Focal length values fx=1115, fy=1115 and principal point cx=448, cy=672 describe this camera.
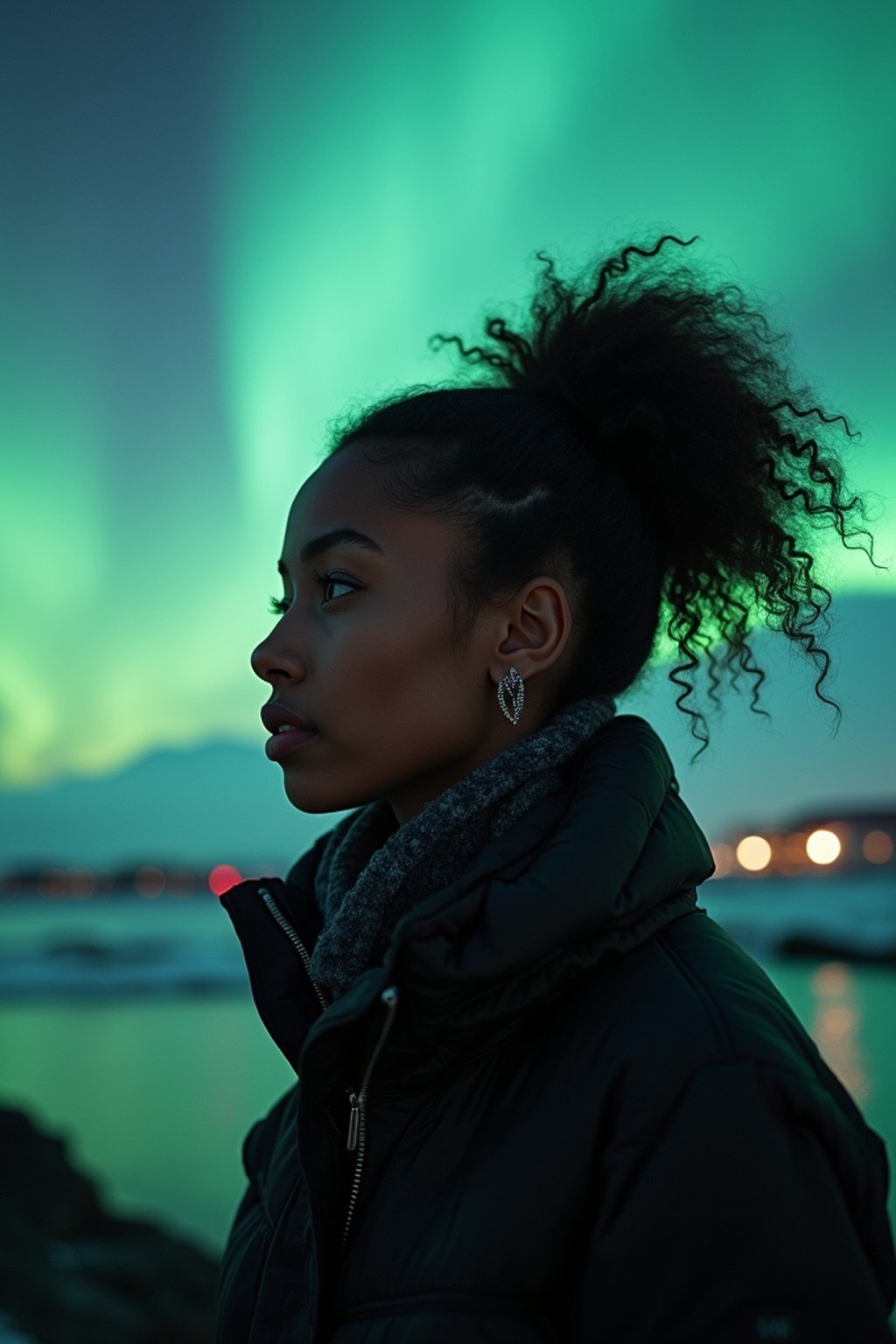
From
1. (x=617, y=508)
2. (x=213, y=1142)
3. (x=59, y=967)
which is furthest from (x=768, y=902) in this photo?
(x=617, y=508)

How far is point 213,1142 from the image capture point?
5.54 m

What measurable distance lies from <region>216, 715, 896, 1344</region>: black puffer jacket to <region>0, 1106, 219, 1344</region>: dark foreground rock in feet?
7.01

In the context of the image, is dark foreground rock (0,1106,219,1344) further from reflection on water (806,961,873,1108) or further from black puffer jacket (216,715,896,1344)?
reflection on water (806,961,873,1108)

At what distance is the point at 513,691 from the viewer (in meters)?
1.40

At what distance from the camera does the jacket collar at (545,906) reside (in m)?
1.03

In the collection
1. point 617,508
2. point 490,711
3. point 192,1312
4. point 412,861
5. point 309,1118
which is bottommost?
point 192,1312

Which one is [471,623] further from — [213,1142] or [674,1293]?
[213,1142]

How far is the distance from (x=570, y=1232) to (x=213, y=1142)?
5070mm

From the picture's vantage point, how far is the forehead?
140 cm

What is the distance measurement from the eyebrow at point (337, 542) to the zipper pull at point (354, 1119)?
64 centimetres

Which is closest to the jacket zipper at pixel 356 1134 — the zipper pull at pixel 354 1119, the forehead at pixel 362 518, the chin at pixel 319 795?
the zipper pull at pixel 354 1119

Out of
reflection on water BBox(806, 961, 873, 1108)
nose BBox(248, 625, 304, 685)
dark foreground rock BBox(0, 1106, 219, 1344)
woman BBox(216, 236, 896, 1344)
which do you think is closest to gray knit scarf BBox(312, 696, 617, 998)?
woman BBox(216, 236, 896, 1344)

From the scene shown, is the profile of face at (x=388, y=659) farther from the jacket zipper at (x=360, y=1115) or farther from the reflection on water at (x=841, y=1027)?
the reflection on water at (x=841, y=1027)

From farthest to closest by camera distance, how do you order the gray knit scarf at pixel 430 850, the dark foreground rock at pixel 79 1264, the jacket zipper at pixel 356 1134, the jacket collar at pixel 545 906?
the dark foreground rock at pixel 79 1264
the gray knit scarf at pixel 430 850
the jacket zipper at pixel 356 1134
the jacket collar at pixel 545 906
